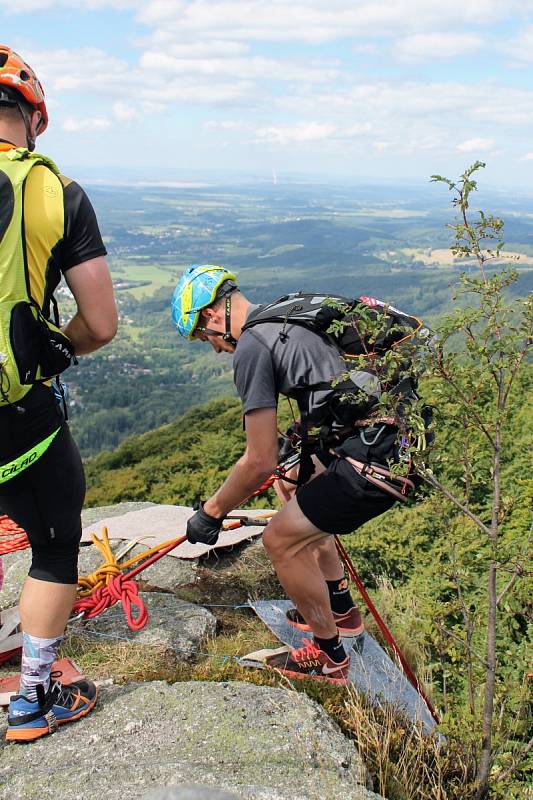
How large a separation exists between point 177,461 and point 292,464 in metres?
6.83

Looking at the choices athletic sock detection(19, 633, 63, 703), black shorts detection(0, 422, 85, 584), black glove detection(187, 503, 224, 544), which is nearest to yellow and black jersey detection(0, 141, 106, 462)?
black shorts detection(0, 422, 85, 584)

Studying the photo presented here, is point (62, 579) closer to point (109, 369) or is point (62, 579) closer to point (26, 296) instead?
point (26, 296)

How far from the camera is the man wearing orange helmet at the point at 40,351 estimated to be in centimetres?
266

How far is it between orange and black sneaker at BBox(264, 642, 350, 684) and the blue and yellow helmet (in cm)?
221

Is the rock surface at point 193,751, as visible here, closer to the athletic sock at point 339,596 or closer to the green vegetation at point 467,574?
the green vegetation at point 467,574

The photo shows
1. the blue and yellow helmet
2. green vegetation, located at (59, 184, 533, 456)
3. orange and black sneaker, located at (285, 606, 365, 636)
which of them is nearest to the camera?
the blue and yellow helmet

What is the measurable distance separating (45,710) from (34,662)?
26 centimetres

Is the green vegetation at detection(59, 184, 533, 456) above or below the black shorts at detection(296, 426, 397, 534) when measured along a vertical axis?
below

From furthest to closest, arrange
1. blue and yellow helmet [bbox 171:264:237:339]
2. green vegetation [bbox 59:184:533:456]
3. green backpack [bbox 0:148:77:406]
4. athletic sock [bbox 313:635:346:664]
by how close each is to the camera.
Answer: green vegetation [bbox 59:184:533:456], athletic sock [bbox 313:635:346:664], blue and yellow helmet [bbox 171:264:237:339], green backpack [bbox 0:148:77:406]

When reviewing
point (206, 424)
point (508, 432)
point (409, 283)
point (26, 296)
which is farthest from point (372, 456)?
point (409, 283)

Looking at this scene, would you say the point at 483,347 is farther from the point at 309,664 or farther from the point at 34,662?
the point at 34,662

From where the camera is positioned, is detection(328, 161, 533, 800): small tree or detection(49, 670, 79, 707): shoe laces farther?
detection(49, 670, 79, 707): shoe laces

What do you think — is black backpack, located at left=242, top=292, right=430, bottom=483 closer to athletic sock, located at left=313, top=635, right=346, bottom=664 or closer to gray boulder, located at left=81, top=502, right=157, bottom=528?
athletic sock, located at left=313, top=635, right=346, bottom=664

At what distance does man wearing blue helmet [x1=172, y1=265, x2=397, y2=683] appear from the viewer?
3.60m
